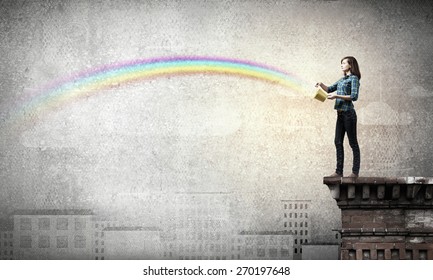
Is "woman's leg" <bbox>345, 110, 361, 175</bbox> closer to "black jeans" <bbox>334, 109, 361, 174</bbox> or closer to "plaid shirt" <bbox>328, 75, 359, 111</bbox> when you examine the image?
"black jeans" <bbox>334, 109, 361, 174</bbox>

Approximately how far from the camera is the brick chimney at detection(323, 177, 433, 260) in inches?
413

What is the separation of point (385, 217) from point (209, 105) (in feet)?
9.53

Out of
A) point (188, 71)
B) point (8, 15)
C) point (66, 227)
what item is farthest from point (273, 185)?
point (8, 15)

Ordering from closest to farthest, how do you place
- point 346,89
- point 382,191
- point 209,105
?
point 382,191, point 346,89, point 209,105

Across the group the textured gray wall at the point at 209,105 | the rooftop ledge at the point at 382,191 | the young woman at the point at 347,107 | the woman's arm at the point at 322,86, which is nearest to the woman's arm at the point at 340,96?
the young woman at the point at 347,107

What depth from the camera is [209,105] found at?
1231cm

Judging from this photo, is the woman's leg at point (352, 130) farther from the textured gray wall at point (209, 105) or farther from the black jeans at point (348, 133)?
the textured gray wall at point (209, 105)

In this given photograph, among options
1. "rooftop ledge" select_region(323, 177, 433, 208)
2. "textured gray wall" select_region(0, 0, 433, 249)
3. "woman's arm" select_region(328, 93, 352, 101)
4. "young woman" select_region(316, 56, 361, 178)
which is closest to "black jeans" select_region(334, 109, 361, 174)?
"young woman" select_region(316, 56, 361, 178)

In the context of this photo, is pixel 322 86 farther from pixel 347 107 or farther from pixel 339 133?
pixel 339 133

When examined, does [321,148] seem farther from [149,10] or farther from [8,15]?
[8,15]

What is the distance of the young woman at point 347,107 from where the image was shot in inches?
436

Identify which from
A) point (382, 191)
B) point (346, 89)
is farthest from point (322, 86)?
Result: point (382, 191)

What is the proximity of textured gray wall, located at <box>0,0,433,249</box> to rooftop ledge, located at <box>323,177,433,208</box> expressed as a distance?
64.5 inches

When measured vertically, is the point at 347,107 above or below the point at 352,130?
above
